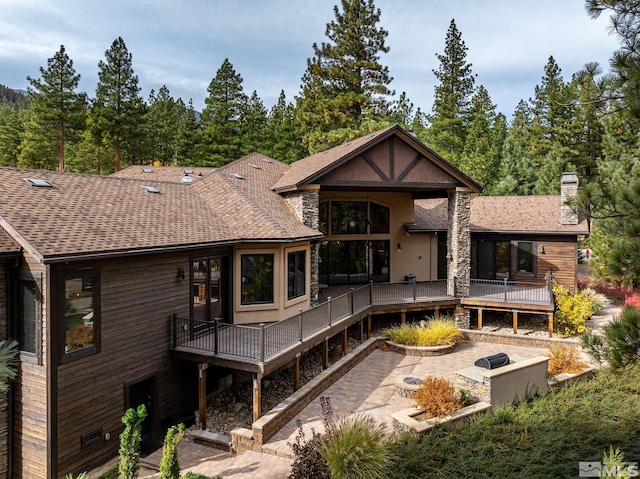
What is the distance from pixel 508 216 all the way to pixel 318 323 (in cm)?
1192

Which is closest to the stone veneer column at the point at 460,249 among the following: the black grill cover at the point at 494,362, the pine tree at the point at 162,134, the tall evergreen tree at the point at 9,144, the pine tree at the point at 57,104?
the black grill cover at the point at 494,362

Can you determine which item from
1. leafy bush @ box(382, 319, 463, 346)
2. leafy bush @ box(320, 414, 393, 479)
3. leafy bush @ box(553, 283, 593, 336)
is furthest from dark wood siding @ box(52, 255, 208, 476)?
leafy bush @ box(553, 283, 593, 336)

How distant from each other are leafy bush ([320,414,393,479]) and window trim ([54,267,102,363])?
193 inches

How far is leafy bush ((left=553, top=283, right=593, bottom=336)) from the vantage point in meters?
15.2

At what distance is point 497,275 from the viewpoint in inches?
763

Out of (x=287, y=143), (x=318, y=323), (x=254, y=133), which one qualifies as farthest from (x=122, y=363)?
(x=254, y=133)

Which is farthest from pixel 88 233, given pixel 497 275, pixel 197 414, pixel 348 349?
pixel 497 275

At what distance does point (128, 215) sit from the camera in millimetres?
10695

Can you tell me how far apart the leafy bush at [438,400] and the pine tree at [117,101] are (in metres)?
31.6

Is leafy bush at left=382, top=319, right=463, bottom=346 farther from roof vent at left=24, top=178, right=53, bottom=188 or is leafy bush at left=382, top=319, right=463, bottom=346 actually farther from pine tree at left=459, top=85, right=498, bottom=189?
pine tree at left=459, top=85, right=498, bottom=189

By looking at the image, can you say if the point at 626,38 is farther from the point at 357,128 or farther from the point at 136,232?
the point at 357,128

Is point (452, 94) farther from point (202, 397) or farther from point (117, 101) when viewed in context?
point (202, 397)

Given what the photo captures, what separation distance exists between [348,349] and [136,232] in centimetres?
819

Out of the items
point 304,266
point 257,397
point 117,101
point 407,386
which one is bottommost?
point 407,386
